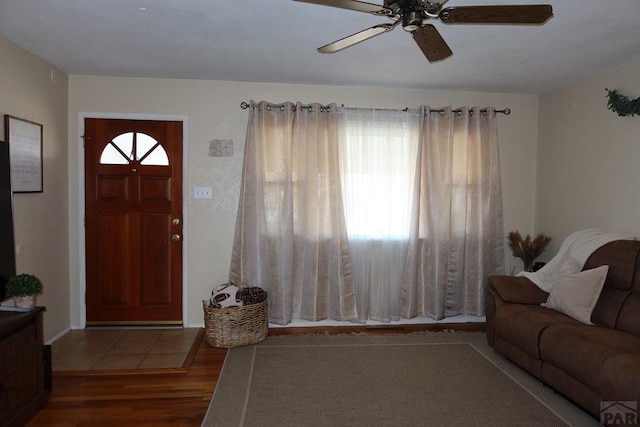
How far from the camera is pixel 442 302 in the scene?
13.2ft

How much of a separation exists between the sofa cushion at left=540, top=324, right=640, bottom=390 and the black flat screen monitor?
3.37 m

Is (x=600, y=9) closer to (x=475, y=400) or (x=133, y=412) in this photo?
(x=475, y=400)

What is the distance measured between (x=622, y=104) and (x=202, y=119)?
3.53 m

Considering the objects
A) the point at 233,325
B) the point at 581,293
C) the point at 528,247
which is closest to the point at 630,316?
the point at 581,293

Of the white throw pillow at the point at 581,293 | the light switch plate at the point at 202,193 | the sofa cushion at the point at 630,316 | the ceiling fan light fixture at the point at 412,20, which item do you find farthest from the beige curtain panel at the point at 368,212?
the ceiling fan light fixture at the point at 412,20

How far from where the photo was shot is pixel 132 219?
3854mm

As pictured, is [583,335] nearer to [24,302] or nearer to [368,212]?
[368,212]

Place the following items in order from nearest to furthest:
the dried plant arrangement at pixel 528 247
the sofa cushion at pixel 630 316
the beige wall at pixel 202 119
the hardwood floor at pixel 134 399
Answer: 1. the hardwood floor at pixel 134 399
2. the sofa cushion at pixel 630 316
3. the beige wall at pixel 202 119
4. the dried plant arrangement at pixel 528 247

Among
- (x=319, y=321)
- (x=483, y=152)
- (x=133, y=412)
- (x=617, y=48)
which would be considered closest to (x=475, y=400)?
(x=319, y=321)

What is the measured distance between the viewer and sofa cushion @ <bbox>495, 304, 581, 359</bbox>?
2752mm

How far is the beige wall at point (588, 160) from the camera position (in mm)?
3246

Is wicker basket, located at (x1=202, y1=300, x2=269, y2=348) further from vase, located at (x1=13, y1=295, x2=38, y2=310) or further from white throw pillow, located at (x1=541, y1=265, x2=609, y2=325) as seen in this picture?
white throw pillow, located at (x1=541, y1=265, x2=609, y2=325)

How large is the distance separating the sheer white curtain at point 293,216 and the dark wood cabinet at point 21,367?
1677mm

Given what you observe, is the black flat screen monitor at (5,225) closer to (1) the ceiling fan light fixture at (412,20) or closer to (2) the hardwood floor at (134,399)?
(2) the hardwood floor at (134,399)
